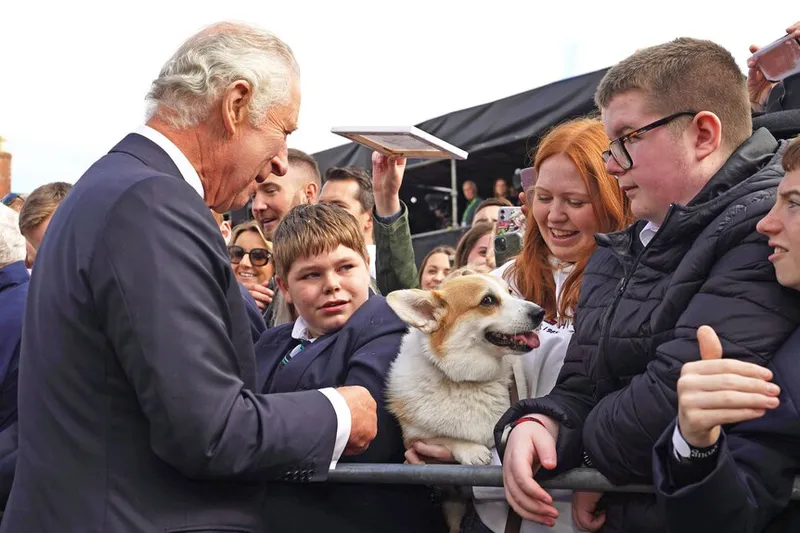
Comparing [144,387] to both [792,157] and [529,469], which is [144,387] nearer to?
[529,469]

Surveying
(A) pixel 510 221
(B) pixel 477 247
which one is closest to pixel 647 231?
(A) pixel 510 221

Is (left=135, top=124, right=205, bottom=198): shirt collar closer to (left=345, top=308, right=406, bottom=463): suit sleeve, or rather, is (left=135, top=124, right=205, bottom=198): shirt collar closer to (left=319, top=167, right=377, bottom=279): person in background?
(left=345, top=308, right=406, bottom=463): suit sleeve

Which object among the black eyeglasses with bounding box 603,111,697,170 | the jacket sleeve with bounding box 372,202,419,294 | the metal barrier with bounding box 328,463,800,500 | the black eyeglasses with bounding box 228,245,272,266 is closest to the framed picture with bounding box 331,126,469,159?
the jacket sleeve with bounding box 372,202,419,294

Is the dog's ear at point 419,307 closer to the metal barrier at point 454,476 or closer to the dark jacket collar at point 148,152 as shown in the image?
the metal barrier at point 454,476

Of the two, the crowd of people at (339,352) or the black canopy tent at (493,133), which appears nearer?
the crowd of people at (339,352)

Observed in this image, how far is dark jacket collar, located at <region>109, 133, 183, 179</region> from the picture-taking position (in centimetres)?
227

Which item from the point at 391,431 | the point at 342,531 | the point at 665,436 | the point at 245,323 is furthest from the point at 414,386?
the point at 665,436

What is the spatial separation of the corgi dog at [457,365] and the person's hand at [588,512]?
0.48 m

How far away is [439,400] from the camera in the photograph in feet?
10.4

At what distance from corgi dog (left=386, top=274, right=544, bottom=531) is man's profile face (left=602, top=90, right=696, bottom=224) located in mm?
781

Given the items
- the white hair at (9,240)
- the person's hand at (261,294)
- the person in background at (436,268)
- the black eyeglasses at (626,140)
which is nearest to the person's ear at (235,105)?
the black eyeglasses at (626,140)

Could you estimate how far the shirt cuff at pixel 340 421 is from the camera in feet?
7.38

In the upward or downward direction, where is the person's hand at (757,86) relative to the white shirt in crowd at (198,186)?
upward

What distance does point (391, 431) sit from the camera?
10.5ft
